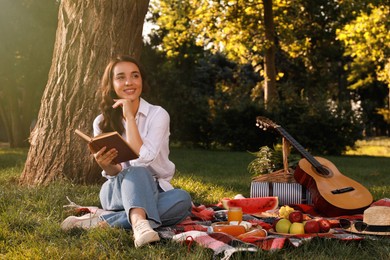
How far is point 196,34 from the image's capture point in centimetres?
1883

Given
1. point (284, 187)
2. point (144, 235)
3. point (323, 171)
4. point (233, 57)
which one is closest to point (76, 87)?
point (284, 187)

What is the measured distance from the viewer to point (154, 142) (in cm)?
439

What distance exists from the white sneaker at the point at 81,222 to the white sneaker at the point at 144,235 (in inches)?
24.2

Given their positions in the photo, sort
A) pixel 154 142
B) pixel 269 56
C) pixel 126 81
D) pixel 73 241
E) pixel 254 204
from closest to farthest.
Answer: pixel 73 241 < pixel 154 142 < pixel 126 81 < pixel 254 204 < pixel 269 56

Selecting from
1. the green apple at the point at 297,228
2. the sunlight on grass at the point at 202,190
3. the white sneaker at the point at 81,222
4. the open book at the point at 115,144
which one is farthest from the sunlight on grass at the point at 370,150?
the open book at the point at 115,144

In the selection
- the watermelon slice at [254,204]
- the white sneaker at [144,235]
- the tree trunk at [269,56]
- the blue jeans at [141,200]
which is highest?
the tree trunk at [269,56]

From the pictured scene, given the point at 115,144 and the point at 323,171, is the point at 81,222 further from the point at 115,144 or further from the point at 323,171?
the point at 323,171

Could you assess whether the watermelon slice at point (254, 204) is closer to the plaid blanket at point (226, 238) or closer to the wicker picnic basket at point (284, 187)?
the wicker picnic basket at point (284, 187)

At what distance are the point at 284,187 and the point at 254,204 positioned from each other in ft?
1.88

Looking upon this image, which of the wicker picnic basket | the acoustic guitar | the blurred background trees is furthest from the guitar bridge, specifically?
the blurred background trees

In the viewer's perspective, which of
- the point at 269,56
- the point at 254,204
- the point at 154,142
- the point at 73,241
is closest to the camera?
the point at 73,241

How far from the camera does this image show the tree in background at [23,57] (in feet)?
58.2

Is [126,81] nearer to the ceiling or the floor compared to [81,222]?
nearer to the ceiling

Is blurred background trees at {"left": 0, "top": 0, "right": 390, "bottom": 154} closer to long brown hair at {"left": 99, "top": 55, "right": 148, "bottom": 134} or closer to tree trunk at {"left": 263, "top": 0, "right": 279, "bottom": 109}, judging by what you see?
tree trunk at {"left": 263, "top": 0, "right": 279, "bottom": 109}
